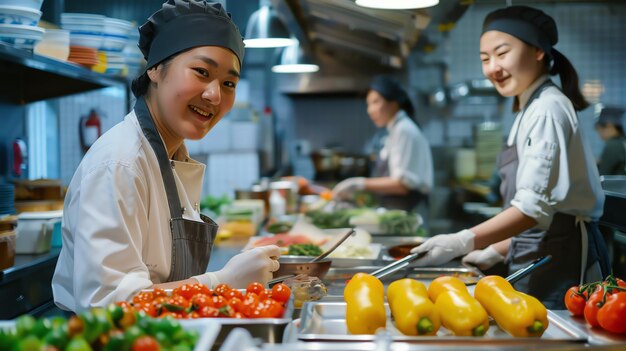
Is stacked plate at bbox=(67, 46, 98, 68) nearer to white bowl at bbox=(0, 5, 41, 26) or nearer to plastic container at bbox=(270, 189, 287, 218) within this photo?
white bowl at bbox=(0, 5, 41, 26)

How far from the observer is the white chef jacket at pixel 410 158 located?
5801 mm

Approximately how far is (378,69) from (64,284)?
8.39 m

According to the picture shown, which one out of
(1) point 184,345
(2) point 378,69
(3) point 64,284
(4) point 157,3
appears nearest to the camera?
(1) point 184,345

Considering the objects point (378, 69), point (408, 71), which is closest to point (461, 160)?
point (408, 71)

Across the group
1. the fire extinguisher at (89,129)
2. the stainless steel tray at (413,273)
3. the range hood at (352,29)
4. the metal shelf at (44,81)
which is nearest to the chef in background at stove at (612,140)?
the range hood at (352,29)

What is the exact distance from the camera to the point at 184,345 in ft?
3.84

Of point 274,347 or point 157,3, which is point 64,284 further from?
point 157,3

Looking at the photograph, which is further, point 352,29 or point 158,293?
point 352,29

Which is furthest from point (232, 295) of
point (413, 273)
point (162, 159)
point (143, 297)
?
point (413, 273)

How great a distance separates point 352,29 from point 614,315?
4.29m

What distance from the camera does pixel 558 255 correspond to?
293 cm

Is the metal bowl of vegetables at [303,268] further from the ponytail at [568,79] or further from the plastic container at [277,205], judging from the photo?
the plastic container at [277,205]

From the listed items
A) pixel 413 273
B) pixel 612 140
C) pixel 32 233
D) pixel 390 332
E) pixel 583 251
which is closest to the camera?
pixel 390 332

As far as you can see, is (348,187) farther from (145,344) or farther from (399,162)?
(145,344)
